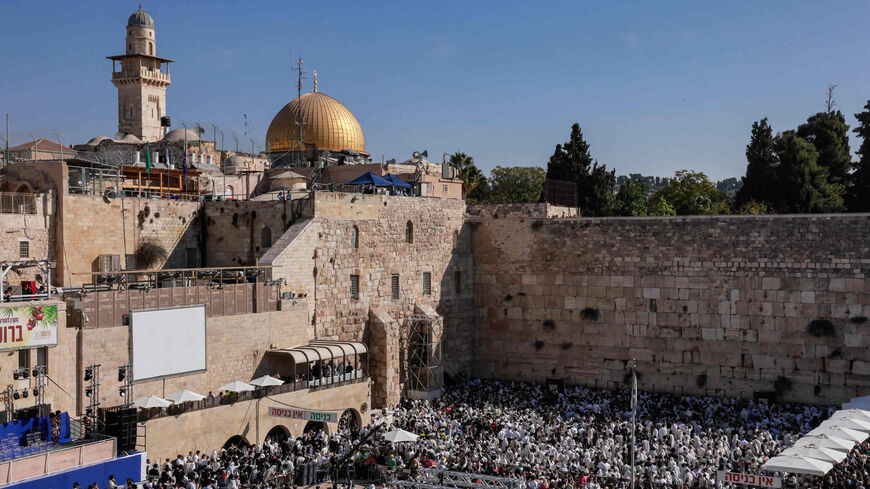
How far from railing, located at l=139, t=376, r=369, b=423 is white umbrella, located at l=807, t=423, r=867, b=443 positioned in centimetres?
1185

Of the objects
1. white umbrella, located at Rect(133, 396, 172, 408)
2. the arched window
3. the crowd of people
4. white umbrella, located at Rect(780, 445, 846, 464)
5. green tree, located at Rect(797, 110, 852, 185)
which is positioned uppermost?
green tree, located at Rect(797, 110, 852, 185)

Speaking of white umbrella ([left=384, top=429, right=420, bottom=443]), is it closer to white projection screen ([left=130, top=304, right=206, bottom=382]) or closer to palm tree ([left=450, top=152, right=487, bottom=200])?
white projection screen ([left=130, top=304, right=206, bottom=382])

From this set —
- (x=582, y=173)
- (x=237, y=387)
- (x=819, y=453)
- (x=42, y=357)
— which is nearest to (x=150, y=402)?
(x=237, y=387)

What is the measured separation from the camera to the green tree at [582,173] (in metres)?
42.2

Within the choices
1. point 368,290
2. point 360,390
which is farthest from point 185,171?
point 360,390

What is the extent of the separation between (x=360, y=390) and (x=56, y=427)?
8500 mm

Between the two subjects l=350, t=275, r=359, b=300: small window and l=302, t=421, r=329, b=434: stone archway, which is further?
l=350, t=275, r=359, b=300: small window

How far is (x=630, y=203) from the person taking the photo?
43812 mm

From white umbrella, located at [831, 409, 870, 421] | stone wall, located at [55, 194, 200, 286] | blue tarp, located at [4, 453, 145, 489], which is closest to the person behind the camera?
blue tarp, located at [4, 453, 145, 489]

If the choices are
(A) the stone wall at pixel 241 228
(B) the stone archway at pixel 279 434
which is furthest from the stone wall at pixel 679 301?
(B) the stone archway at pixel 279 434

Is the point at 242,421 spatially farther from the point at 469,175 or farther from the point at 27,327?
the point at 469,175

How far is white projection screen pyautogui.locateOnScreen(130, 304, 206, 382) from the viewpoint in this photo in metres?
21.7

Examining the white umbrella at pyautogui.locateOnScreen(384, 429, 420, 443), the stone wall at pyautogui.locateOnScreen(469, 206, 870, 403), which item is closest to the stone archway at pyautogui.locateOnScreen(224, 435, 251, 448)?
the white umbrella at pyautogui.locateOnScreen(384, 429, 420, 443)

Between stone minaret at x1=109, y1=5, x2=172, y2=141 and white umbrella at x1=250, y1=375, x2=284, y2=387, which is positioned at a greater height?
stone minaret at x1=109, y1=5, x2=172, y2=141
